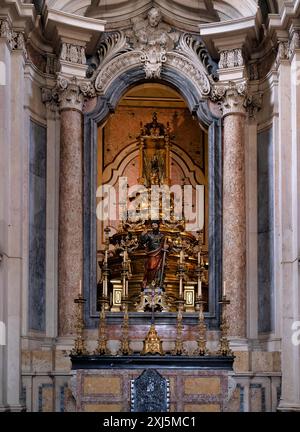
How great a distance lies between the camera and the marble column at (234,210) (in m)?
21.4

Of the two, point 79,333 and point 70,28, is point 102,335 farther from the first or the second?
point 70,28

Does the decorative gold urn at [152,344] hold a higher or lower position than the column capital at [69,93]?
lower

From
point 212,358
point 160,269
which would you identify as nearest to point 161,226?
point 160,269

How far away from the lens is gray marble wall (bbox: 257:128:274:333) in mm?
21547

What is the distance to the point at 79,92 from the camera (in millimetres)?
22094

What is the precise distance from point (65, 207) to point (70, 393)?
3190 mm

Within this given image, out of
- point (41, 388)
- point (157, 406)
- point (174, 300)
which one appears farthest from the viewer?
point (174, 300)

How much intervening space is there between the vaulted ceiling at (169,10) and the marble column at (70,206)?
57.3 inches

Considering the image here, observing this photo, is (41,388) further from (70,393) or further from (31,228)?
(31,228)

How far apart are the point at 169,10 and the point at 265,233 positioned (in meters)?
4.21

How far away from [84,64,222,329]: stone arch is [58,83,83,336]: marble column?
0.83 ft

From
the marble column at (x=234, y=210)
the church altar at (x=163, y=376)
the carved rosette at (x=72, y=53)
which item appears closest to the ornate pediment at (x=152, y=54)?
the carved rosette at (x=72, y=53)

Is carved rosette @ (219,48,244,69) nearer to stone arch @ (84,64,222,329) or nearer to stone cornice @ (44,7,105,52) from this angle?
stone arch @ (84,64,222,329)

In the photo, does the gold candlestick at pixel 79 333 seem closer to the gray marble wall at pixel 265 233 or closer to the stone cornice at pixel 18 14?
the gray marble wall at pixel 265 233
